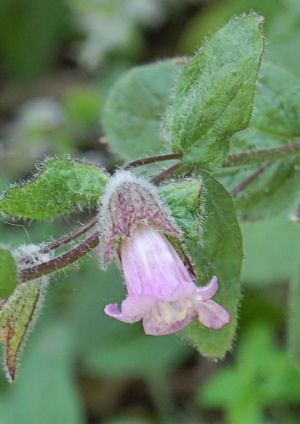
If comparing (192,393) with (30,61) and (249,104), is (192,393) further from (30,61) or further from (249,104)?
(249,104)

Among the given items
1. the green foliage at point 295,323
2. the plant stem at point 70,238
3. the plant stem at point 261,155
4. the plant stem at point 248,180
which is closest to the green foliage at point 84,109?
the green foliage at point 295,323

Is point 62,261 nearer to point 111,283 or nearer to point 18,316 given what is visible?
point 18,316

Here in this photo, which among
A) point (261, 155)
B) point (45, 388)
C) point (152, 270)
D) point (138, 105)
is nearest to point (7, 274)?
point (152, 270)

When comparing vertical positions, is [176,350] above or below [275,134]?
below

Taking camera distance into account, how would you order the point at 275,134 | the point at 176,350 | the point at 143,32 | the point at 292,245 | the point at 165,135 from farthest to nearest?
the point at 143,32
the point at 176,350
the point at 292,245
the point at 275,134
the point at 165,135

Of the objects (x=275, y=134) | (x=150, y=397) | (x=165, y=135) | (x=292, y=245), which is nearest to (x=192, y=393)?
(x=150, y=397)

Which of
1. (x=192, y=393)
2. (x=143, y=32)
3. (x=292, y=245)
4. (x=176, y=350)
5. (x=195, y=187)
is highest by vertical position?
(x=195, y=187)

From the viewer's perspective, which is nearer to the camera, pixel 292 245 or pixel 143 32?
pixel 292 245
